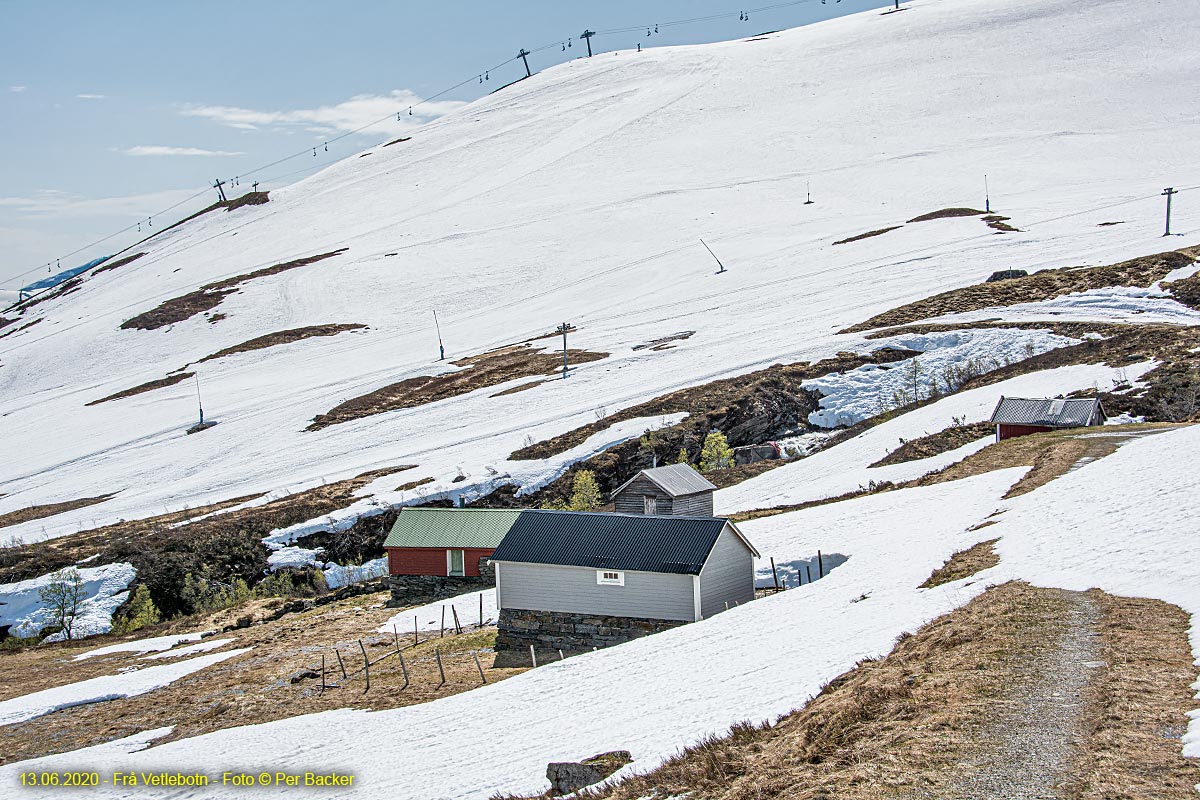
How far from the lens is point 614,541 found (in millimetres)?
36500

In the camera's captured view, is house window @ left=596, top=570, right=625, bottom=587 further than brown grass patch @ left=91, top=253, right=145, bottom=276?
No

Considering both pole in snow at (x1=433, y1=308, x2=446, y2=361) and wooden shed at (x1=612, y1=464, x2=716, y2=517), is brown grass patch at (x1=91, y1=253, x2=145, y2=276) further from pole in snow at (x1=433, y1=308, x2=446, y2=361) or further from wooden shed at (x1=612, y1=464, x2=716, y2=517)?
wooden shed at (x1=612, y1=464, x2=716, y2=517)

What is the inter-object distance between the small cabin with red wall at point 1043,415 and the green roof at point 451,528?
2735 centimetres

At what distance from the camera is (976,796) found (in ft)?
35.8

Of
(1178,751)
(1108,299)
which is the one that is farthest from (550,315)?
(1178,751)

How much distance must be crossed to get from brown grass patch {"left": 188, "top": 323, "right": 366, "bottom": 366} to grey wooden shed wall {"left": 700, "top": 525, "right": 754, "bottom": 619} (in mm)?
93169

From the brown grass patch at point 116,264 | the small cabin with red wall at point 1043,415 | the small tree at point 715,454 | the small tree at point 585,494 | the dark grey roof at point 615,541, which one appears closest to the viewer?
the dark grey roof at point 615,541

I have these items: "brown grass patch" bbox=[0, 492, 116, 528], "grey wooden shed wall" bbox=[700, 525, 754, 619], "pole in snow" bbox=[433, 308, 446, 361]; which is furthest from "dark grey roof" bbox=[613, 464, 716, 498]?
"pole in snow" bbox=[433, 308, 446, 361]

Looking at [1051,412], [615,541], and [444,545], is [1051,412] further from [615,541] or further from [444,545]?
[444,545]

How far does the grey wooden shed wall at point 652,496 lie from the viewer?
44969 mm

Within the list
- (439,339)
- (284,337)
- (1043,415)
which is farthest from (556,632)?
(284,337)

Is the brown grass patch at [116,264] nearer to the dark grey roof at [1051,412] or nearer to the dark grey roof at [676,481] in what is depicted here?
the dark grey roof at [676,481]

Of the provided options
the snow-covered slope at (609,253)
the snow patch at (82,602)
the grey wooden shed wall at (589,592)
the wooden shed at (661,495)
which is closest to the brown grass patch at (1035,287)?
the snow-covered slope at (609,253)

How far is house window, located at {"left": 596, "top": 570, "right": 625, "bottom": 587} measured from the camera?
1395 inches
